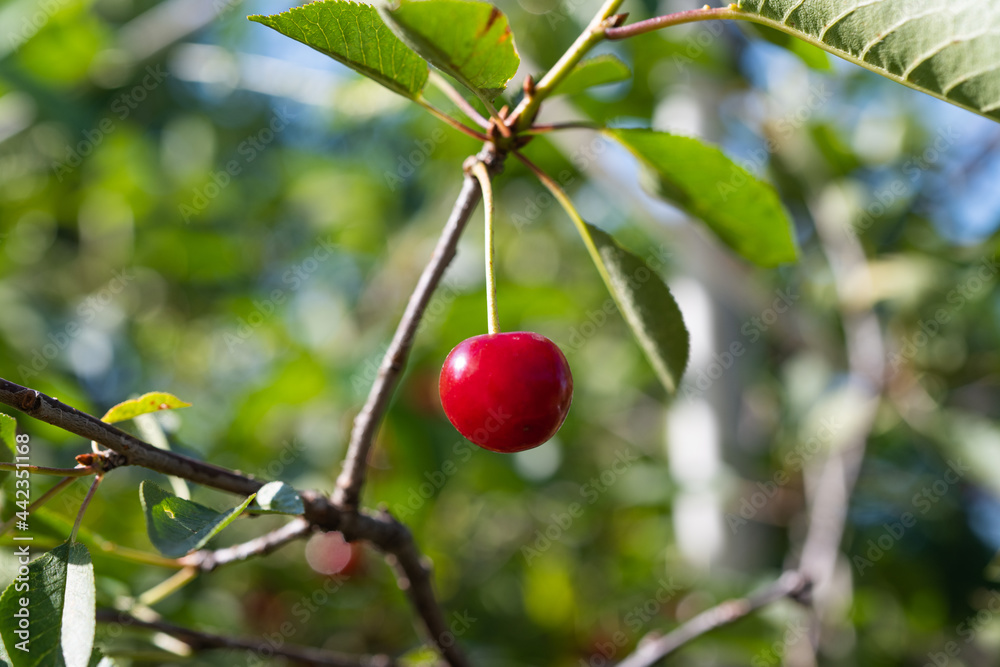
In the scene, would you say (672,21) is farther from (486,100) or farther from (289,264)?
(289,264)

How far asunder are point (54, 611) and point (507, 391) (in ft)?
1.45

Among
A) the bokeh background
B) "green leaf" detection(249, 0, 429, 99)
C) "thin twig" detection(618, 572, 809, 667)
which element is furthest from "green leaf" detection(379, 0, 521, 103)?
the bokeh background

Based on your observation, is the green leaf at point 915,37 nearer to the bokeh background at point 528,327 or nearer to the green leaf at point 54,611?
the green leaf at point 54,611

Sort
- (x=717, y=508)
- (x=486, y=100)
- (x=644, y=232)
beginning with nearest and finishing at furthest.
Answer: (x=486, y=100), (x=717, y=508), (x=644, y=232)

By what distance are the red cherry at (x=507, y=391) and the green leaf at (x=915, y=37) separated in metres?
0.39

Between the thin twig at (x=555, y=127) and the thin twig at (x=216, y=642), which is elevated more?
the thin twig at (x=555, y=127)

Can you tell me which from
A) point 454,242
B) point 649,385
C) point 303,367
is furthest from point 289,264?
point 454,242

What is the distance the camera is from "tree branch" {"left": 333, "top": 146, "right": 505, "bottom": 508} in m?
0.79

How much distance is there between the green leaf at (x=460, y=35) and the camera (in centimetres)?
64

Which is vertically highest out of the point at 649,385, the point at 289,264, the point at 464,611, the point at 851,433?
the point at 289,264

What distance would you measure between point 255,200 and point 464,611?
6.88ft

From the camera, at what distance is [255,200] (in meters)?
3.42

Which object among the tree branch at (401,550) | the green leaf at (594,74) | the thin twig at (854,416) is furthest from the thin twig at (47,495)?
the thin twig at (854,416)

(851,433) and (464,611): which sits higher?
(851,433)
